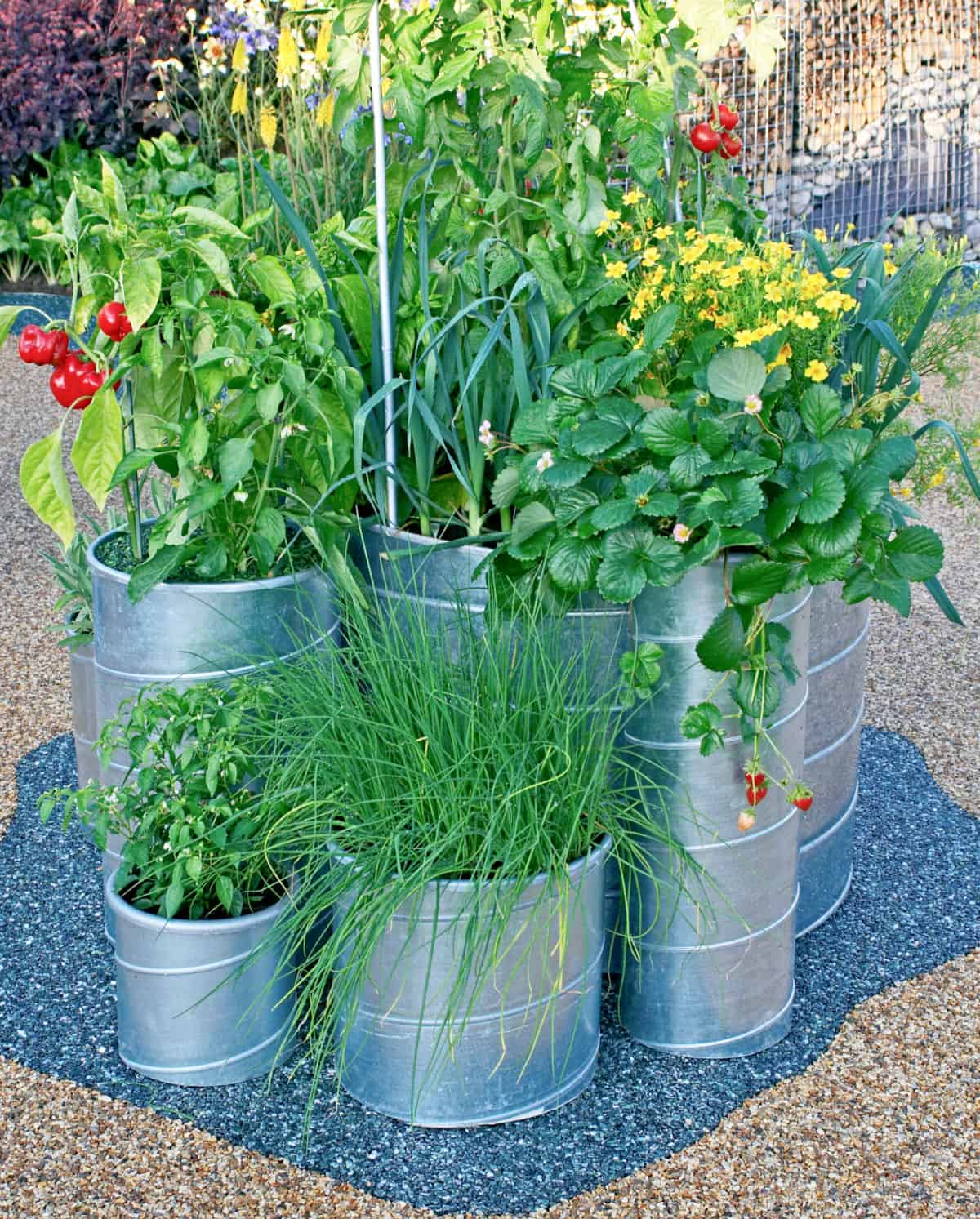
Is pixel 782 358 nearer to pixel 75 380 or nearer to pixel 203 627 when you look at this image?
pixel 203 627

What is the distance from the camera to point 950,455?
8.06ft

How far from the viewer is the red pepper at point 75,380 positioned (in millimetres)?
1924

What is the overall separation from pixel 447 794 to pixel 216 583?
45 centimetres

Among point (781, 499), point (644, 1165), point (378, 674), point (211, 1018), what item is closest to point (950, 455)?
point (781, 499)

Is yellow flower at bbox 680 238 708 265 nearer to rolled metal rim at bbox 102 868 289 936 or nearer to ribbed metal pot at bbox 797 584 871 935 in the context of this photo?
ribbed metal pot at bbox 797 584 871 935

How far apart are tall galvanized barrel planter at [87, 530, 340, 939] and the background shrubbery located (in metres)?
5.90

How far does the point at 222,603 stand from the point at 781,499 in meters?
0.74

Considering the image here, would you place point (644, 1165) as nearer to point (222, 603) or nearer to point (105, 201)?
point (222, 603)

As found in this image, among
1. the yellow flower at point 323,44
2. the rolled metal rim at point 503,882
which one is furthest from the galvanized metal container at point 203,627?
the yellow flower at point 323,44

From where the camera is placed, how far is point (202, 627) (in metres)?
1.89

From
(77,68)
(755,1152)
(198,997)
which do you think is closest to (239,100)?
(198,997)

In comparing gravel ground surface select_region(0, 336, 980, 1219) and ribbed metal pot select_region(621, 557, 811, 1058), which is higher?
ribbed metal pot select_region(621, 557, 811, 1058)

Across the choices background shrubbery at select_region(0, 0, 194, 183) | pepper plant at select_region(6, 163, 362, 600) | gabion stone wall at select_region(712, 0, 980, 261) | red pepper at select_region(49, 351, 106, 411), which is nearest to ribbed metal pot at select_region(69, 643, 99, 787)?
pepper plant at select_region(6, 163, 362, 600)

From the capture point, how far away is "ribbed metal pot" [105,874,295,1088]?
5.89 ft
